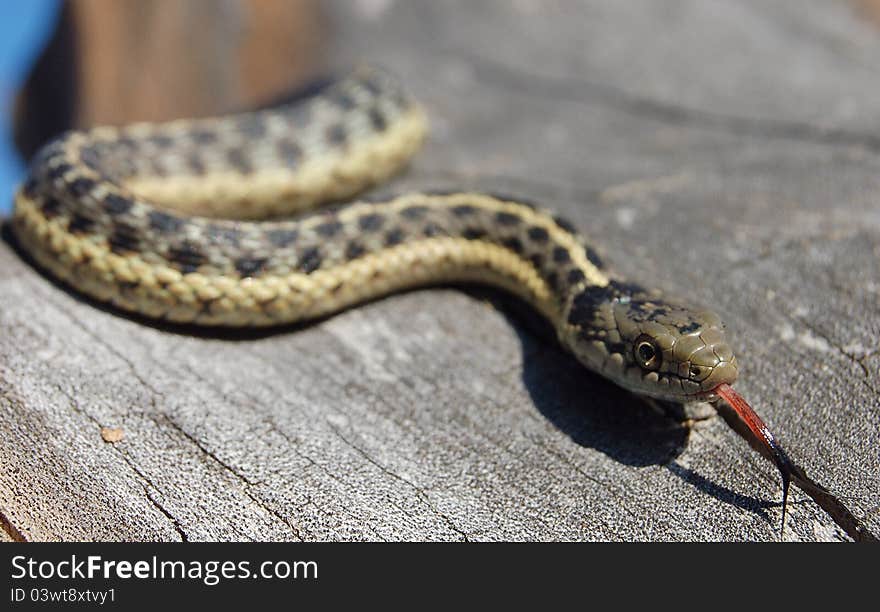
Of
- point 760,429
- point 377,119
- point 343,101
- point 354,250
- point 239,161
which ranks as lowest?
point 760,429

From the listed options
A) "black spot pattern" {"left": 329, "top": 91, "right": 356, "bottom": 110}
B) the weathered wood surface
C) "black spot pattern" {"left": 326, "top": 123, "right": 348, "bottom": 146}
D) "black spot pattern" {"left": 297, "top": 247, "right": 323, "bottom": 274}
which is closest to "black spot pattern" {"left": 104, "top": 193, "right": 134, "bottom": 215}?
the weathered wood surface

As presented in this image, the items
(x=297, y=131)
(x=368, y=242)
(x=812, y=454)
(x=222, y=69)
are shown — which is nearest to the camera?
(x=812, y=454)

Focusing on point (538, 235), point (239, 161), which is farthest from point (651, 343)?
point (239, 161)

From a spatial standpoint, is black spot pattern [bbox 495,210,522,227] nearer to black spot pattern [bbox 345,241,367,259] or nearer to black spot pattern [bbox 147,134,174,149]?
black spot pattern [bbox 345,241,367,259]

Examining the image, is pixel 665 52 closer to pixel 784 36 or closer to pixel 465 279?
pixel 784 36

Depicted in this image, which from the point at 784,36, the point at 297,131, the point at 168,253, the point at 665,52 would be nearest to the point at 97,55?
the point at 297,131

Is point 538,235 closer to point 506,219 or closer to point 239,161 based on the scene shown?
point 506,219

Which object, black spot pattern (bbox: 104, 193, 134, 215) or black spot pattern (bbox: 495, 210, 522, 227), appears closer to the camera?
black spot pattern (bbox: 104, 193, 134, 215)

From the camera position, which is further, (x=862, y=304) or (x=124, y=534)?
(x=862, y=304)
